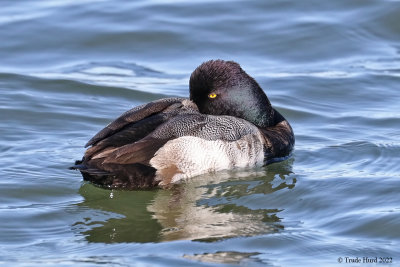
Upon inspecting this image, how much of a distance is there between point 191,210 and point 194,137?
84cm

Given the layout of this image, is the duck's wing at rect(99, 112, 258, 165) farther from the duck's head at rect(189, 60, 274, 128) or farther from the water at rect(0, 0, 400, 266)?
the water at rect(0, 0, 400, 266)

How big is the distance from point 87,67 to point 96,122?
2.32 meters

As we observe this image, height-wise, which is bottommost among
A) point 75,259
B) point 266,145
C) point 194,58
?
point 75,259

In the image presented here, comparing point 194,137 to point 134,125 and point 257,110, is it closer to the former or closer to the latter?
point 134,125

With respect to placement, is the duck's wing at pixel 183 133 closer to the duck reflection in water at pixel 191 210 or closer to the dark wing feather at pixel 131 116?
the dark wing feather at pixel 131 116

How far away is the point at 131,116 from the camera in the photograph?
7867 millimetres

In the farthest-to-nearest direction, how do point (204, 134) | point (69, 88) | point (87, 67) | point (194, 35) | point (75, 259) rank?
point (194, 35)
point (87, 67)
point (69, 88)
point (204, 134)
point (75, 259)

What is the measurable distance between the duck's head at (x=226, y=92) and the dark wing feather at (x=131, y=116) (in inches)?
10.1

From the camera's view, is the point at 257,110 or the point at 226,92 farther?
the point at 257,110

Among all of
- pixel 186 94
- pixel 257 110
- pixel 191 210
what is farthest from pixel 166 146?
pixel 186 94

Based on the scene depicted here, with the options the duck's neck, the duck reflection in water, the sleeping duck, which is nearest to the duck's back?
the sleeping duck

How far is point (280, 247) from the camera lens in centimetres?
630

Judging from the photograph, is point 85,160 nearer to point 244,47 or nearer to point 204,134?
point 204,134

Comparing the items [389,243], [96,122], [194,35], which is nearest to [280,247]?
[389,243]
